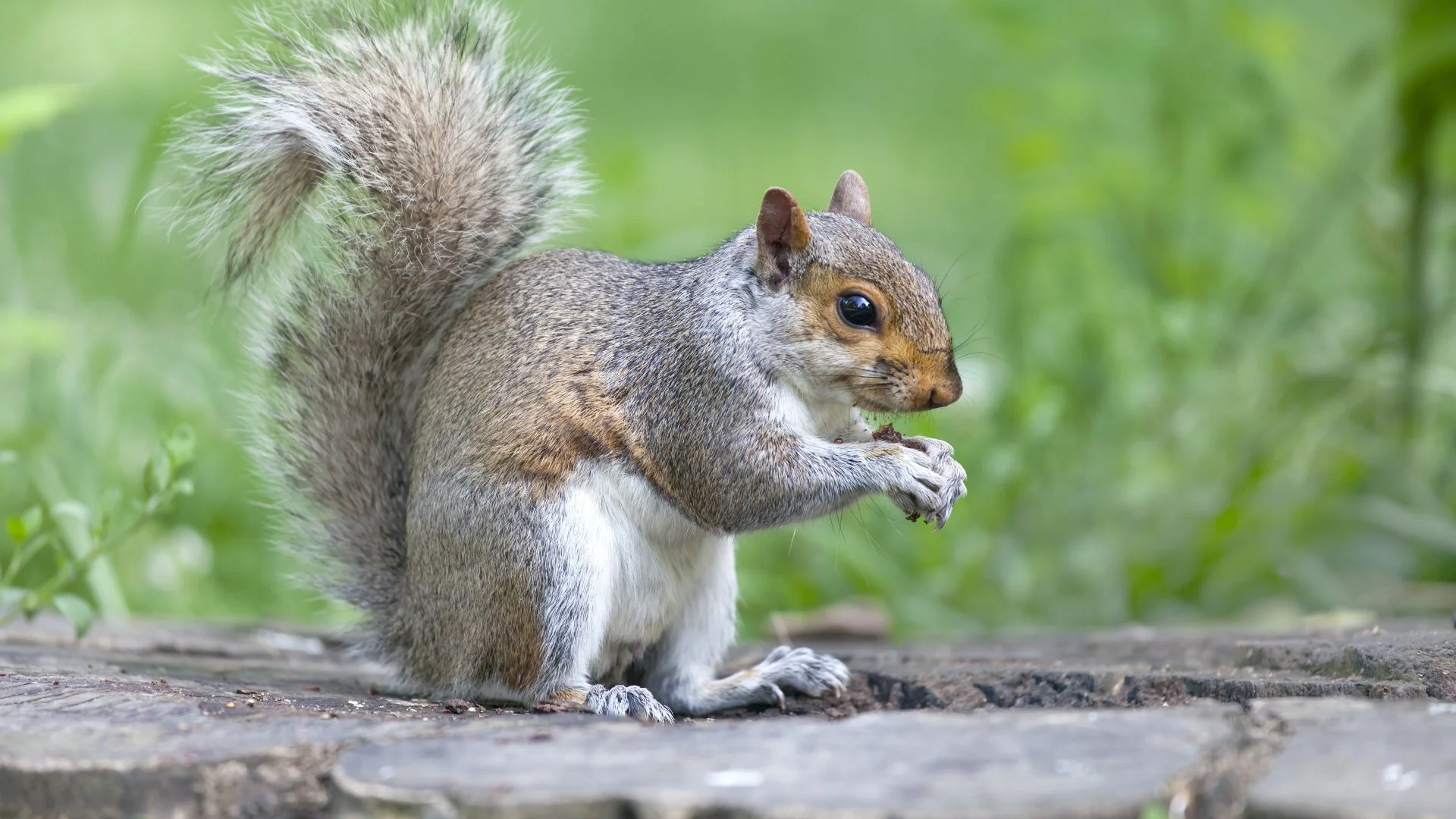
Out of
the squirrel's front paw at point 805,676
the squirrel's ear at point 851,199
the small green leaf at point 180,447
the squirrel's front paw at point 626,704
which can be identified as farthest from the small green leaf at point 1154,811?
the small green leaf at point 180,447

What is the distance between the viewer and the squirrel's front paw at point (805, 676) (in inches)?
98.8

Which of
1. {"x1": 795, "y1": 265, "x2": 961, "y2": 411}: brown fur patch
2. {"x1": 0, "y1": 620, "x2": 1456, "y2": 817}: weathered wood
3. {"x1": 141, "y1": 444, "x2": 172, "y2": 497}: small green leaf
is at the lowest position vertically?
{"x1": 0, "y1": 620, "x2": 1456, "y2": 817}: weathered wood

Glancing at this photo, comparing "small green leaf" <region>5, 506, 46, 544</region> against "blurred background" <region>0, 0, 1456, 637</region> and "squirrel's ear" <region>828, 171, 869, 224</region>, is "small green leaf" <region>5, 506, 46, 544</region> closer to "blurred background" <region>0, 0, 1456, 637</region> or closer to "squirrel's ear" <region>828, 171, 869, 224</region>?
"blurred background" <region>0, 0, 1456, 637</region>

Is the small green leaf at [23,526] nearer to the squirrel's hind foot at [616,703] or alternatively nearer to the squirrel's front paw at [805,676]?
the squirrel's hind foot at [616,703]

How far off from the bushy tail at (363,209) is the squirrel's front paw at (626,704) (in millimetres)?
511

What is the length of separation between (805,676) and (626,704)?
1.14 ft

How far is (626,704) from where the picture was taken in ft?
7.54

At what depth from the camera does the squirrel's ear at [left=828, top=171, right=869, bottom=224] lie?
281cm

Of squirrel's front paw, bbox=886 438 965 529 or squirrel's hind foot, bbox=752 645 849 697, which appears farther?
squirrel's hind foot, bbox=752 645 849 697

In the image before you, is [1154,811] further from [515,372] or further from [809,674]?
[515,372]

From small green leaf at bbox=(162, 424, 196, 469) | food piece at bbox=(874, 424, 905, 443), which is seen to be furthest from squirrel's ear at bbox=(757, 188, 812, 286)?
small green leaf at bbox=(162, 424, 196, 469)

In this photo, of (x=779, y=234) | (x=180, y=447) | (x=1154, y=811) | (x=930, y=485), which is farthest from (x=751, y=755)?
(x=180, y=447)

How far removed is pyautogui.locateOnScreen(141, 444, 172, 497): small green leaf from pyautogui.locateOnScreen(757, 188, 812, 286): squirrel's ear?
0.99 metres

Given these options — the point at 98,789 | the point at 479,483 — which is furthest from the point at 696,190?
the point at 98,789
